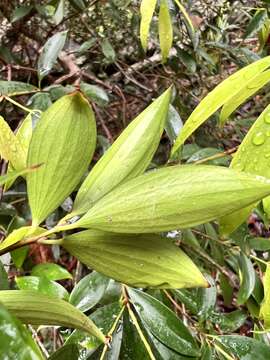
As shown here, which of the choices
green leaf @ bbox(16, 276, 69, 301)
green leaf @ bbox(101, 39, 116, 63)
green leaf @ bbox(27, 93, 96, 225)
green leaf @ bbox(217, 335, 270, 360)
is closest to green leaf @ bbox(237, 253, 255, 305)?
green leaf @ bbox(217, 335, 270, 360)

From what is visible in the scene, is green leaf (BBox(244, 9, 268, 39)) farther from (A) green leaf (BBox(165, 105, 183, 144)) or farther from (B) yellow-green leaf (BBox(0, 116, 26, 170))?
(B) yellow-green leaf (BBox(0, 116, 26, 170))

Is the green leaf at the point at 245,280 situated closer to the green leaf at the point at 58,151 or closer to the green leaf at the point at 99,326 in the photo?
the green leaf at the point at 99,326

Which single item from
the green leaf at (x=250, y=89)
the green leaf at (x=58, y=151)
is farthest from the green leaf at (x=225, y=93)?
the green leaf at (x=58, y=151)

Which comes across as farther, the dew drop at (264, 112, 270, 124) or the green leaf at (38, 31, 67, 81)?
the green leaf at (38, 31, 67, 81)

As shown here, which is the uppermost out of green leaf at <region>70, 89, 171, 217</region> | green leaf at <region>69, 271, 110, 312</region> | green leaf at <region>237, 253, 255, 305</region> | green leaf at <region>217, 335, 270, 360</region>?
green leaf at <region>70, 89, 171, 217</region>

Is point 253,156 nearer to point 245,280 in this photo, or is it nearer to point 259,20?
point 245,280

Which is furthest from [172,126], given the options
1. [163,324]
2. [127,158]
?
[127,158]

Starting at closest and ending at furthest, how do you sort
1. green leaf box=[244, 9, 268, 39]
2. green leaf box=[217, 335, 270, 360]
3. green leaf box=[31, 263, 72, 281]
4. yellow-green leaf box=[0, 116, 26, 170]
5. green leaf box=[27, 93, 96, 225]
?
green leaf box=[27, 93, 96, 225]
yellow-green leaf box=[0, 116, 26, 170]
green leaf box=[217, 335, 270, 360]
green leaf box=[31, 263, 72, 281]
green leaf box=[244, 9, 268, 39]

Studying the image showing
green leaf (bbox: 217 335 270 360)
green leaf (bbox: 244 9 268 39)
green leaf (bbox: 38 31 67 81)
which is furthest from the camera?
green leaf (bbox: 244 9 268 39)

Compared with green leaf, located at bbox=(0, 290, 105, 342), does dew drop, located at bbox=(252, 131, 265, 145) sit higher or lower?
higher
